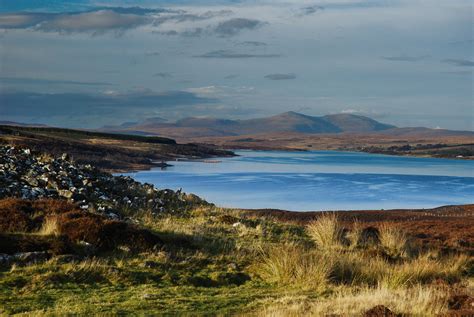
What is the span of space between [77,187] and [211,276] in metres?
10.4

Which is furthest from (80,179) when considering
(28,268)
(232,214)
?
(28,268)

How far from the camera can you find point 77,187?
2033cm

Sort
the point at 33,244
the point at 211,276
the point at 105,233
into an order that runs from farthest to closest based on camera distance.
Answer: the point at 105,233 < the point at 33,244 < the point at 211,276

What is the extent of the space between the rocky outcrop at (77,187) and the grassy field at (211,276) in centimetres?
325

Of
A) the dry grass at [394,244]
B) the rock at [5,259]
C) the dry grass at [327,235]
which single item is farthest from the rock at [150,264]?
the dry grass at [394,244]

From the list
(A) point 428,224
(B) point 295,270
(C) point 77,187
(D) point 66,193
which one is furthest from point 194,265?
(A) point 428,224

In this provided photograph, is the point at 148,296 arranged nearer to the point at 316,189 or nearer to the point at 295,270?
the point at 295,270

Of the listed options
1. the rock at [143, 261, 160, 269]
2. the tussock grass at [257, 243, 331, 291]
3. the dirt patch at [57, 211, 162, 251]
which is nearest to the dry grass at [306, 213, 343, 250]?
the tussock grass at [257, 243, 331, 291]

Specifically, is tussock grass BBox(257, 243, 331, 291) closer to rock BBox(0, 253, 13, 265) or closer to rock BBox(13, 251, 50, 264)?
rock BBox(13, 251, 50, 264)

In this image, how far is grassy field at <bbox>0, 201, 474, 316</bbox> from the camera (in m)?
8.90

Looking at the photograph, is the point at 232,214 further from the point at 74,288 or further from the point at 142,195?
the point at 74,288

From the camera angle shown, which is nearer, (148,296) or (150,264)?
(148,296)

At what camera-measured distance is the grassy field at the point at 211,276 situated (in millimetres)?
8898

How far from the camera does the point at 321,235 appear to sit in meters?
17.1
